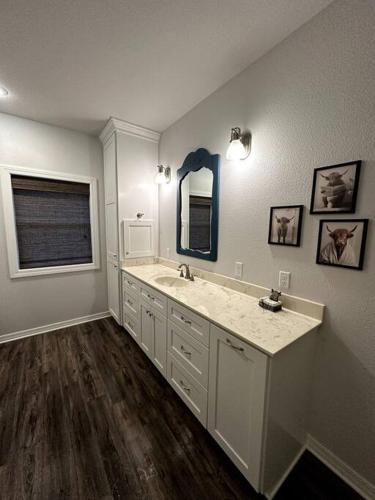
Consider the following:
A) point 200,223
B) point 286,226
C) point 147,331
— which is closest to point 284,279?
point 286,226

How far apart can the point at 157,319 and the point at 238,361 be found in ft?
3.07

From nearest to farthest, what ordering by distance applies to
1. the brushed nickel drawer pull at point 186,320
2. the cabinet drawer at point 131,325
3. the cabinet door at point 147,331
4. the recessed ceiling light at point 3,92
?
1. the brushed nickel drawer pull at point 186,320
2. the recessed ceiling light at point 3,92
3. the cabinet door at point 147,331
4. the cabinet drawer at point 131,325

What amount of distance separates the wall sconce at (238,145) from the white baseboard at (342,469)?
202 cm

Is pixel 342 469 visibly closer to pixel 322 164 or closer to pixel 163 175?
pixel 322 164

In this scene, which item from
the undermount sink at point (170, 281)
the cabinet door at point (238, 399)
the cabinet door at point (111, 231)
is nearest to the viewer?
the cabinet door at point (238, 399)

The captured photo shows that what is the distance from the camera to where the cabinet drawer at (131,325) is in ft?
7.47

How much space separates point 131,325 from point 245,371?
1700 mm

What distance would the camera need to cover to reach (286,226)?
1.37 metres

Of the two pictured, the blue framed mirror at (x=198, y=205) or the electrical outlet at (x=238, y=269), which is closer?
the electrical outlet at (x=238, y=269)

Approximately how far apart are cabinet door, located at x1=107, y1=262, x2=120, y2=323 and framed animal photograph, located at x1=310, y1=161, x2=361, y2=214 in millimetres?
2311

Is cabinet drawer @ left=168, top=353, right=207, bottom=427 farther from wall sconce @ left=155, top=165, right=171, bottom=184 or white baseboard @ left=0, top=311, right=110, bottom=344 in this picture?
wall sconce @ left=155, top=165, right=171, bottom=184

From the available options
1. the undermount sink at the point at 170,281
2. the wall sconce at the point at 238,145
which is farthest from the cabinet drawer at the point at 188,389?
the wall sconce at the point at 238,145

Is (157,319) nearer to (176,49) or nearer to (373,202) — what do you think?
(373,202)

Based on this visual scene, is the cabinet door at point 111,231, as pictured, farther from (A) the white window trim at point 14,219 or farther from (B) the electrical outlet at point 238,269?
(B) the electrical outlet at point 238,269
